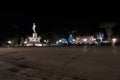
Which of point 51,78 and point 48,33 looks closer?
point 51,78

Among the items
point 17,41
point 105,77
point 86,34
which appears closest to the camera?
point 105,77

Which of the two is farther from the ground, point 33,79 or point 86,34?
point 86,34

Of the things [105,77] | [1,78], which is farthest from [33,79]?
A: [105,77]

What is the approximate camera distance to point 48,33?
94062 millimetres

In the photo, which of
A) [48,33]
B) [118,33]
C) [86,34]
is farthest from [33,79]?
[86,34]

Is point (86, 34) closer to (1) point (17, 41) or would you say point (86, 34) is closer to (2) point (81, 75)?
(1) point (17, 41)

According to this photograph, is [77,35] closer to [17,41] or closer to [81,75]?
[17,41]

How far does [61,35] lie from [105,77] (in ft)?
298

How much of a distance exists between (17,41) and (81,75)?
81872 mm

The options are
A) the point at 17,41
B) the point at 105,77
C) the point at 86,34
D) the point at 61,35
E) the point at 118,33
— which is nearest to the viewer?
the point at 105,77

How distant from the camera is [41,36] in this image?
94.2 m

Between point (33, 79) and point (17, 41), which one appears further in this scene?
point (17, 41)

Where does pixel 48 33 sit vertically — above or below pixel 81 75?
above

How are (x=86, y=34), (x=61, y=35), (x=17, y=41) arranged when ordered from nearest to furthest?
(x=17, y=41)
(x=61, y=35)
(x=86, y=34)
